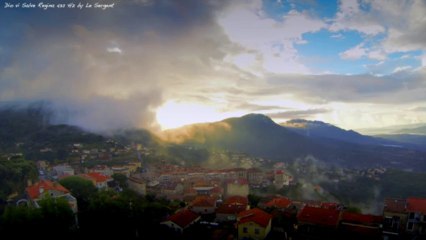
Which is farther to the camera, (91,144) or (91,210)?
(91,144)

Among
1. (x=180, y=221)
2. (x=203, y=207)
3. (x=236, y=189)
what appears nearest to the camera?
(x=180, y=221)

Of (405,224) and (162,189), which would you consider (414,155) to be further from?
(405,224)

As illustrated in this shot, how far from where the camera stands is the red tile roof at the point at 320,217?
86.0ft

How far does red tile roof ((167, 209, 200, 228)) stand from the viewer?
2914 cm

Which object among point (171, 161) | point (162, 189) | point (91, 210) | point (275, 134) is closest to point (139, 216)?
point (91, 210)

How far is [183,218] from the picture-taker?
30.1m

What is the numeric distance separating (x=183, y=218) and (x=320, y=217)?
12.4 metres

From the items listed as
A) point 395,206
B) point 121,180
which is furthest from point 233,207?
point 121,180

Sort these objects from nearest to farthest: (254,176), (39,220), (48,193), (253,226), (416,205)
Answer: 1. (39,220)
2. (253,226)
3. (416,205)
4. (48,193)
5. (254,176)

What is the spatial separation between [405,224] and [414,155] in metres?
172

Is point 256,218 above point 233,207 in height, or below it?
above

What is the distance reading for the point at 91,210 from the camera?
28.5 m

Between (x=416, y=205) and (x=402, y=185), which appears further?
(x=402, y=185)

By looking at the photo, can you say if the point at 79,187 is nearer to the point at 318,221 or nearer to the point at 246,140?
the point at 318,221
